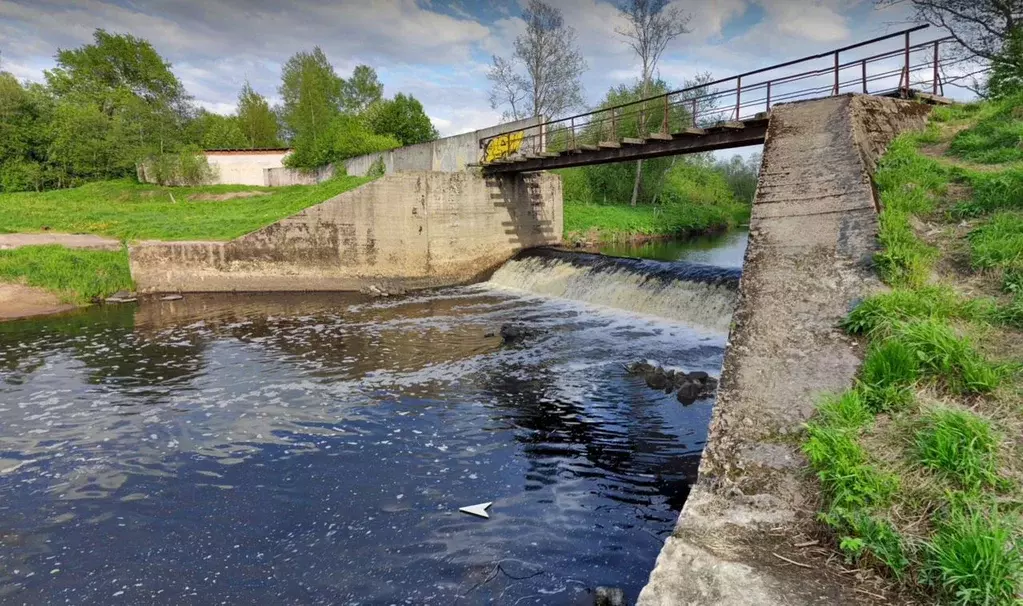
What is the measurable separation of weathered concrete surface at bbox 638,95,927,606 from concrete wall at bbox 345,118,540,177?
13.8 meters

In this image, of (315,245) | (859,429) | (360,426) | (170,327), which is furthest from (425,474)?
(315,245)

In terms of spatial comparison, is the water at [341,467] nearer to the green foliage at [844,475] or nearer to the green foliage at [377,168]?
the green foliage at [844,475]

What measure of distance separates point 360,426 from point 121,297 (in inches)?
595

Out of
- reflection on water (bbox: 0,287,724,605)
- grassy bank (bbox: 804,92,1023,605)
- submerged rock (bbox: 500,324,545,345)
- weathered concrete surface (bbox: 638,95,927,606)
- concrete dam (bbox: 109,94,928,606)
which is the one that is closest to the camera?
grassy bank (bbox: 804,92,1023,605)

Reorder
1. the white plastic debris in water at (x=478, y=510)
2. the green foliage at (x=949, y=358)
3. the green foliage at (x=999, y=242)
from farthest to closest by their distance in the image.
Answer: the white plastic debris in water at (x=478, y=510) < the green foliage at (x=999, y=242) < the green foliage at (x=949, y=358)

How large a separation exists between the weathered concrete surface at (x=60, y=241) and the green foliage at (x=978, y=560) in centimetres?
2640

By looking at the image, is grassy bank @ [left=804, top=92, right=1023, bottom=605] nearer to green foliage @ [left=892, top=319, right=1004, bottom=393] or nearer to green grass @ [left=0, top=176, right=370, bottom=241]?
green foliage @ [left=892, top=319, right=1004, bottom=393]

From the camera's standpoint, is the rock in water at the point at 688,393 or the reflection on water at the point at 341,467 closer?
the reflection on water at the point at 341,467

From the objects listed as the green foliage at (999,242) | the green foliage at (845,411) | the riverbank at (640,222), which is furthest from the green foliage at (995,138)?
the riverbank at (640,222)

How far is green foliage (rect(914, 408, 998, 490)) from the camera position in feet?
11.2

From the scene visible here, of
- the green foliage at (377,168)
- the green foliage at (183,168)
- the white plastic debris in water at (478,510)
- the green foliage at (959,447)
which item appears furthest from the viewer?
the green foliage at (183,168)

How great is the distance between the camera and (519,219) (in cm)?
2423

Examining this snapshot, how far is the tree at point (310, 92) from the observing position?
56.4 meters

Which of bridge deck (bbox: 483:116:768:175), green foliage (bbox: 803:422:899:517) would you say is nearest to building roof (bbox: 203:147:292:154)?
bridge deck (bbox: 483:116:768:175)
